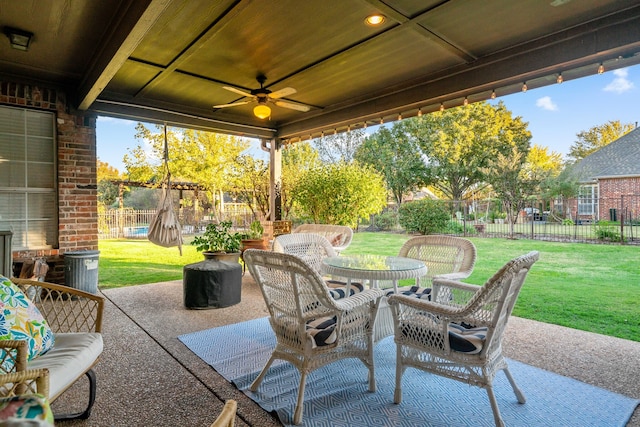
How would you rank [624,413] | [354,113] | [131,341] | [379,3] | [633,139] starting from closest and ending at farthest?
1. [624,413]
2. [379,3]
3. [131,341]
4. [354,113]
5. [633,139]

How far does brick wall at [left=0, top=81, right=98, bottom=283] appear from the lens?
4.41 meters

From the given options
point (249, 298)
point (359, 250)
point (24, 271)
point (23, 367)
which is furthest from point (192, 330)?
point (359, 250)

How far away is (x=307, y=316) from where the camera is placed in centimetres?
206

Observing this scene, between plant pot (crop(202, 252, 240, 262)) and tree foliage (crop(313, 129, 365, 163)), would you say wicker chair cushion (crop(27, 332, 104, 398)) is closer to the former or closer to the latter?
plant pot (crop(202, 252, 240, 262))

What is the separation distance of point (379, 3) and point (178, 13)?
151cm

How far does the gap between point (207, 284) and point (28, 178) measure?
2637mm

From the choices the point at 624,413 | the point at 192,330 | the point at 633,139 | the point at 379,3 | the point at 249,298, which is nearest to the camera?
the point at 624,413

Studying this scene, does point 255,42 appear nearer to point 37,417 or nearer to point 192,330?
point 192,330

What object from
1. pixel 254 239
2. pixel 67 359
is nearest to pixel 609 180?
pixel 254 239

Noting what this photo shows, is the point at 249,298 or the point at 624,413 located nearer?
the point at 624,413

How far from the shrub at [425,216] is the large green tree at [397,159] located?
448 centimetres

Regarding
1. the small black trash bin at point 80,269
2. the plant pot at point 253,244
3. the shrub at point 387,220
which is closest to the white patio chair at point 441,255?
the plant pot at point 253,244

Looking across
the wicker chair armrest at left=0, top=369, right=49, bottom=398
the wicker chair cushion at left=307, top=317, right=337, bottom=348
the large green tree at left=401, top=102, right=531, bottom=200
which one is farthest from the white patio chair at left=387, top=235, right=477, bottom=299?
the large green tree at left=401, top=102, right=531, bottom=200

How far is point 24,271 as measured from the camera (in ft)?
13.4
